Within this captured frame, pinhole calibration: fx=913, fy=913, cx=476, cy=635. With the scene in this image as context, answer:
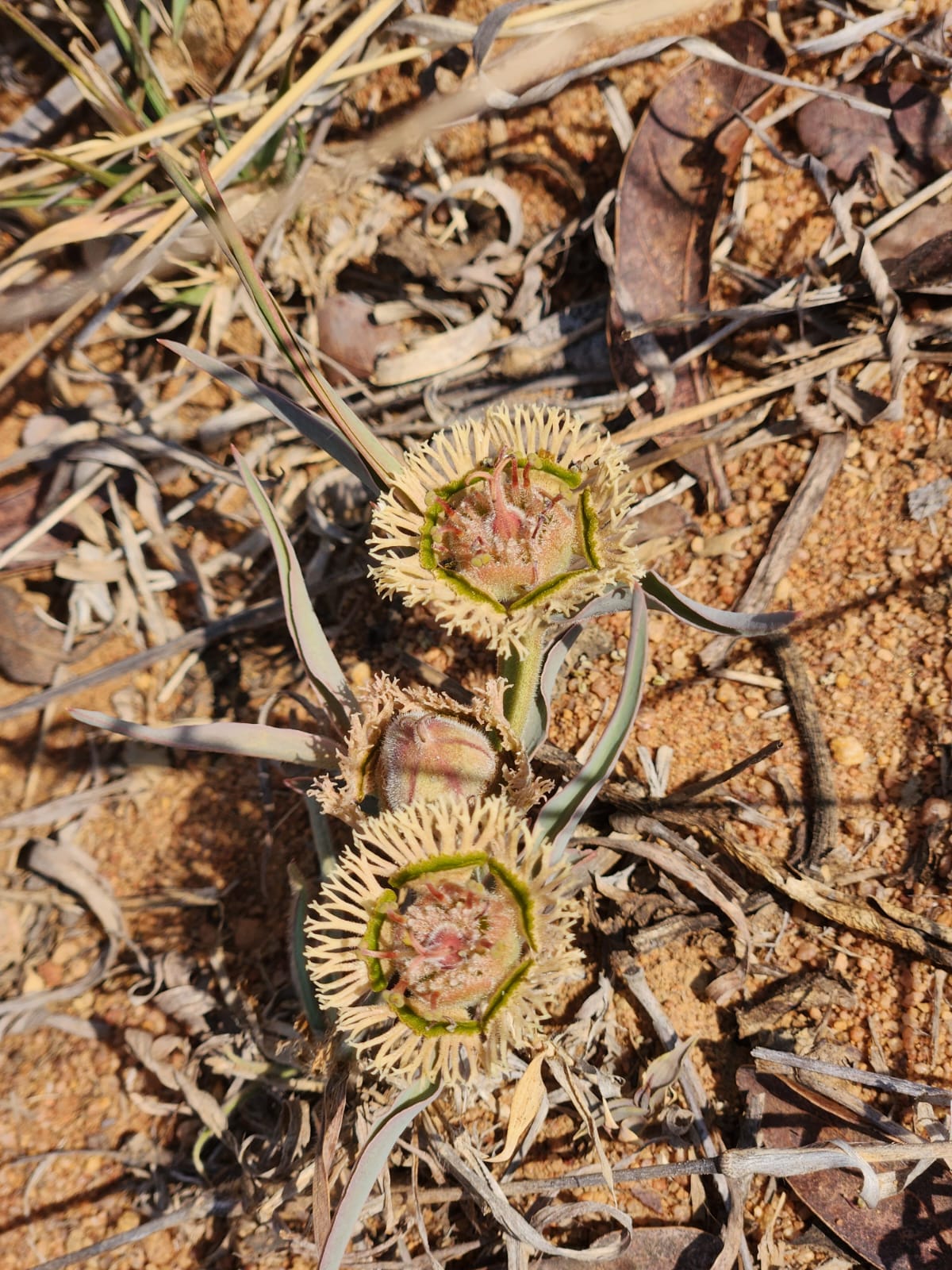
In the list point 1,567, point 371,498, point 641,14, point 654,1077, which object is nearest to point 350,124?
point 641,14

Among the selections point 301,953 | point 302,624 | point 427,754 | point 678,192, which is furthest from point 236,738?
point 678,192

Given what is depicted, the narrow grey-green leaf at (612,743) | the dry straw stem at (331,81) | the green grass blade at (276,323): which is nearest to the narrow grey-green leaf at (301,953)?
the narrow grey-green leaf at (612,743)

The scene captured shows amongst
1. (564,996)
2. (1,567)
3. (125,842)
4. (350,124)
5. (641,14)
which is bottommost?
(564,996)

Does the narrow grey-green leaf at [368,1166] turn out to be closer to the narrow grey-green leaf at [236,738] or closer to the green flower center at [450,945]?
the green flower center at [450,945]

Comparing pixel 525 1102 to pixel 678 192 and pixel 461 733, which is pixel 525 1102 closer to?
pixel 461 733

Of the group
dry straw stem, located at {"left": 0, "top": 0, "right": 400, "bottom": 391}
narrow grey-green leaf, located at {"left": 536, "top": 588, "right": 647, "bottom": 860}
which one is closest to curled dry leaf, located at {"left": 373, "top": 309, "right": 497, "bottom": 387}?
dry straw stem, located at {"left": 0, "top": 0, "right": 400, "bottom": 391}

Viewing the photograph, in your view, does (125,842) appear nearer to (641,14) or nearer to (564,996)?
(564,996)

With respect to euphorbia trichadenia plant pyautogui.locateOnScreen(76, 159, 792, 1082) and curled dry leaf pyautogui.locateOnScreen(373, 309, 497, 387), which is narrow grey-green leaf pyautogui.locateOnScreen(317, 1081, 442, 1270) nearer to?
euphorbia trichadenia plant pyautogui.locateOnScreen(76, 159, 792, 1082)

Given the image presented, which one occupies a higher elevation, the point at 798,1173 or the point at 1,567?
the point at 1,567
